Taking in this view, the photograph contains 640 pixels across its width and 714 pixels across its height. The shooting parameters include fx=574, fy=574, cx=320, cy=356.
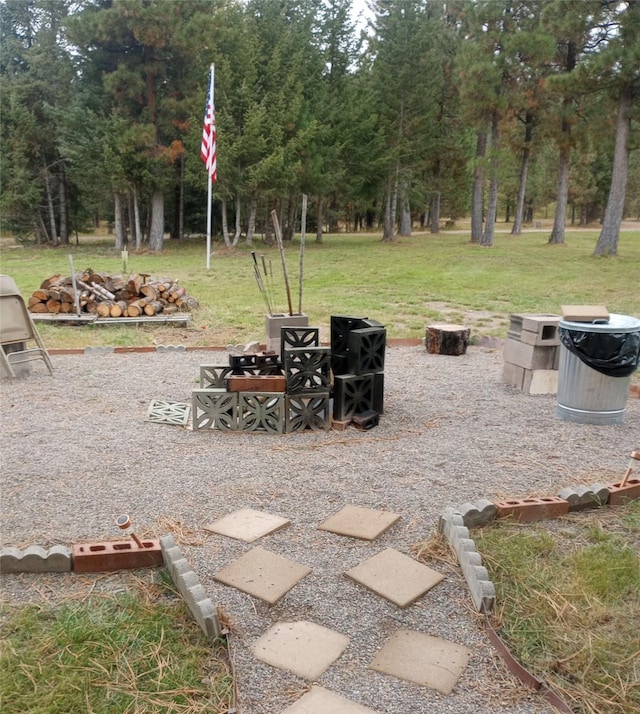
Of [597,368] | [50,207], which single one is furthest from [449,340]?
[50,207]

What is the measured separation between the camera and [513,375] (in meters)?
5.32

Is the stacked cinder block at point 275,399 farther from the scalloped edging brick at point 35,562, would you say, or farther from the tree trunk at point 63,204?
the tree trunk at point 63,204

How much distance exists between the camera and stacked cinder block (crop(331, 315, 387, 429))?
413cm

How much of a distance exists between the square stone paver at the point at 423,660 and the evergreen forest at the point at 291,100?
1658 cm

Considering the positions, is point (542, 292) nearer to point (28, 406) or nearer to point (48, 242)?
point (28, 406)

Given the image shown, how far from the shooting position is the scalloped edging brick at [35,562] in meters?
2.33

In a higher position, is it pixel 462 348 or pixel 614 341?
pixel 614 341

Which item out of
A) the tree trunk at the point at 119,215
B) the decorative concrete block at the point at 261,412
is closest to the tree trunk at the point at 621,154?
the decorative concrete block at the point at 261,412

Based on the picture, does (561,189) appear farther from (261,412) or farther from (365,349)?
(261,412)

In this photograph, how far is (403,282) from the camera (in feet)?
42.7

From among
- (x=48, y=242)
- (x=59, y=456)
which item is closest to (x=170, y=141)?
(x=48, y=242)

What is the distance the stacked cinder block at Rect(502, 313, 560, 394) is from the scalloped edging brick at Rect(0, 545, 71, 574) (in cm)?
403

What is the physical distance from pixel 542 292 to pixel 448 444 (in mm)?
8598

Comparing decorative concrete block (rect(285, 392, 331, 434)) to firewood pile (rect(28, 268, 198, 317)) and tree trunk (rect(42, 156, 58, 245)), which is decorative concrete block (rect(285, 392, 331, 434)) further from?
tree trunk (rect(42, 156, 58, 245))
